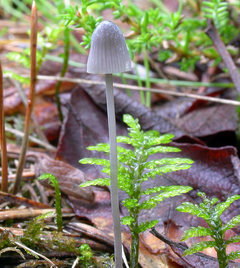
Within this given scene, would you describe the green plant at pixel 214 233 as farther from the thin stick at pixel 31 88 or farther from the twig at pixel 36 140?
the twig at pixel 36 140

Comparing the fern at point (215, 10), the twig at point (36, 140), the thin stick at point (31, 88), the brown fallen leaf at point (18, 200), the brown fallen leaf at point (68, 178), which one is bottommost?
the brown fallen leaf at point (18, 200)

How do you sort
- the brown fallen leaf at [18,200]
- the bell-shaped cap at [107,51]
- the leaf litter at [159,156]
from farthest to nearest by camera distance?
the brown fallen leaf at [18,200], the leaf litter at [159,156], the bell-shaped cap at [107,51]

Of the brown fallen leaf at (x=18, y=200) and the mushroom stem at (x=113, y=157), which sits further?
the brown fallen leaf at (x=18, y=200)

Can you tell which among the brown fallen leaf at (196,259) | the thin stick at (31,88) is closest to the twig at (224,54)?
the brown fallen leaf at (196,259)

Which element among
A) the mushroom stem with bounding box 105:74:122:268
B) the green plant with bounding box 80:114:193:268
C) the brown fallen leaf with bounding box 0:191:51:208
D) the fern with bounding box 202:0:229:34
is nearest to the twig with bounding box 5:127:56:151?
the brown fallen leaf with bounding box 0:191:51:208

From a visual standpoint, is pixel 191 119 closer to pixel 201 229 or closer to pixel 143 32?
pixel 143 32
